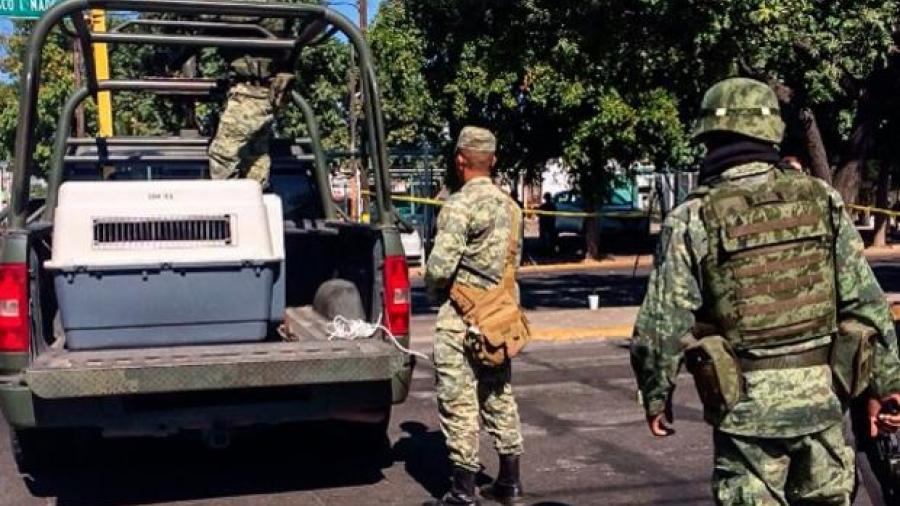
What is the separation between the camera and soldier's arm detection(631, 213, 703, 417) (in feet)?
12.0

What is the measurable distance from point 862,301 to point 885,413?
0.37 metres

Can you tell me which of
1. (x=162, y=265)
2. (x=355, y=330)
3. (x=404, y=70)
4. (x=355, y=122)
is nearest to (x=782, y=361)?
(x=355, y=330)

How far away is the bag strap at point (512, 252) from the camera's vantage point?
5.80m

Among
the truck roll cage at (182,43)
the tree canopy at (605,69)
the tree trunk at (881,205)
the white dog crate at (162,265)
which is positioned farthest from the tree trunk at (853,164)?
the tree trunk at (881,205)

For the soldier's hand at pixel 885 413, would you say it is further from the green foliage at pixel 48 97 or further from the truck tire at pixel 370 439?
the green foliage at pixel 48 97

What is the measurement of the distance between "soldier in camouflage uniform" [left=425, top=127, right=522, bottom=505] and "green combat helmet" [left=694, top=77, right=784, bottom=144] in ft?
6.92

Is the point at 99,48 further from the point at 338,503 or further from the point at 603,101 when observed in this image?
the point at 603,101

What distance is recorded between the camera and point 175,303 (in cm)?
590

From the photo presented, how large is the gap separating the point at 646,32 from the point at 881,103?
5.08m

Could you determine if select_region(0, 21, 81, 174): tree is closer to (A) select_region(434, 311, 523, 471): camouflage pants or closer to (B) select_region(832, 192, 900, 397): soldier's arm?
(A) select_region(434, 311, 523, 471): camouflage pants

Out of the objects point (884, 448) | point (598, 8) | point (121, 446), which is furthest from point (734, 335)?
point (598, 8)

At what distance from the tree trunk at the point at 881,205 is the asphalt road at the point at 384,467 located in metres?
23.5

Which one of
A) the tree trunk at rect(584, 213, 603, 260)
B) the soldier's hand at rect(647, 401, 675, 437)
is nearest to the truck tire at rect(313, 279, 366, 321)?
the soldier's hand at rect(647, 401, 675, 437)

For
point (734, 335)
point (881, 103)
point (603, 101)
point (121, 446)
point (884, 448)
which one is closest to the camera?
point (734, 335)
